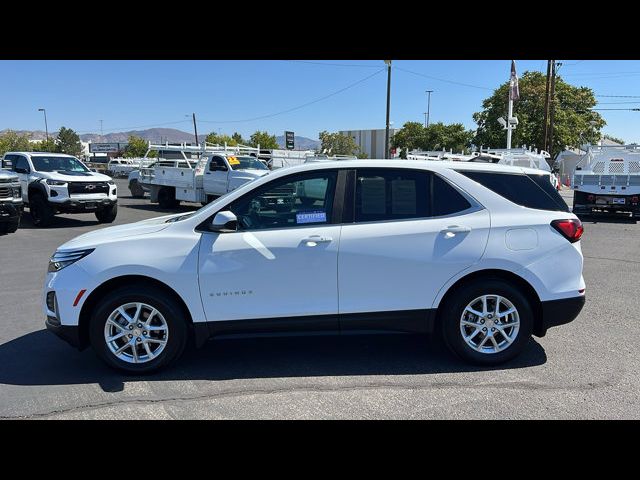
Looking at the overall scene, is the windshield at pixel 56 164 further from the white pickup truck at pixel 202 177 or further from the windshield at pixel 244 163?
the windshield at pixel 244 163

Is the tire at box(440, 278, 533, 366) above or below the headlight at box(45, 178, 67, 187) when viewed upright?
below

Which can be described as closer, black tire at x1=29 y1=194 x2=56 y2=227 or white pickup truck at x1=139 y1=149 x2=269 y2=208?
black tire at x1=29 y1=194 x2=56 y2=227

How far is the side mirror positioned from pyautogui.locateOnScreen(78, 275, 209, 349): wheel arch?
607mm

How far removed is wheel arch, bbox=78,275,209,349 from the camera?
4121 mm

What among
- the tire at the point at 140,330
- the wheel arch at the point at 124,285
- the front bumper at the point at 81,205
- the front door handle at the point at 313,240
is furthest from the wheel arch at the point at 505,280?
the front bumper at the point at 81,205

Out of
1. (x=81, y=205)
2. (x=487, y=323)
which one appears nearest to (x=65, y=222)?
(x=81, y=205)

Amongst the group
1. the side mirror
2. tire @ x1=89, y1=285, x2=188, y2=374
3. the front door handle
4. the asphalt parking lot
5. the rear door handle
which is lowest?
the asphalt parking lot

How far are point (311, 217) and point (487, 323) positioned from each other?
5.67 feet

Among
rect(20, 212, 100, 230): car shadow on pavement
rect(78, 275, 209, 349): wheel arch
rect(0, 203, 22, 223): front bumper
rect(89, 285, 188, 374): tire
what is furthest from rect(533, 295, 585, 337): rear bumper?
rect(20, 212, 100, 230): car shadow on pavement

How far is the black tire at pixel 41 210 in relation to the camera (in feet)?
43.9

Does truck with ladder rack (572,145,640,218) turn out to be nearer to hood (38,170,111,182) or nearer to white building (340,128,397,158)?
hood (38,170,111,182)

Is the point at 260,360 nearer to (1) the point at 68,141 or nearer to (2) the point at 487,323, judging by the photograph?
(2) the point at 487,323

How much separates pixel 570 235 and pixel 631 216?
14.8 metres
